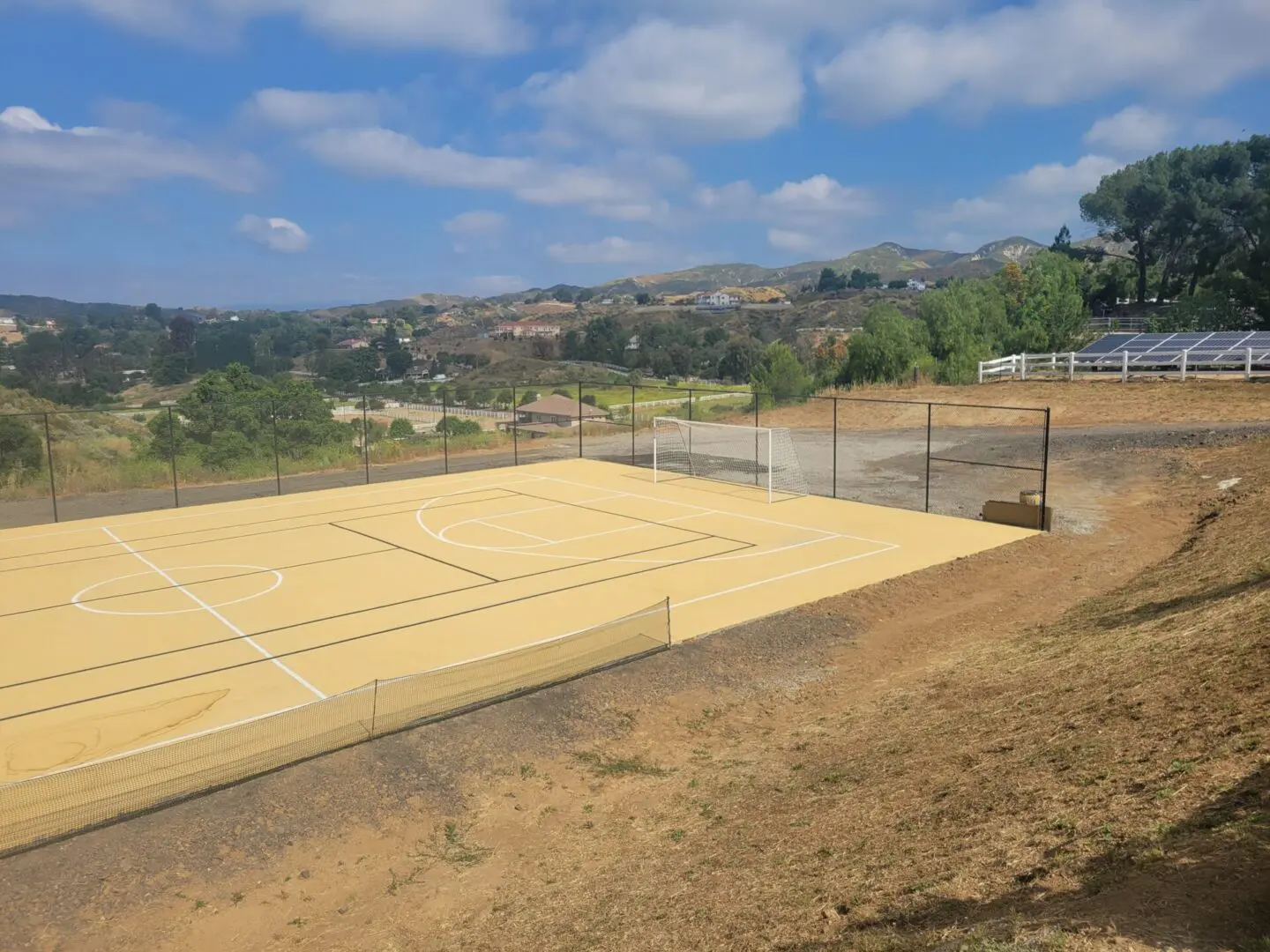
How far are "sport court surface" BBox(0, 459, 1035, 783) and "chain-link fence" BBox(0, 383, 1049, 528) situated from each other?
2979 mm

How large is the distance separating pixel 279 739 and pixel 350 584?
8143 mm

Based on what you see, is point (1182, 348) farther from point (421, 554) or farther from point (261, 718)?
point (261, 718)

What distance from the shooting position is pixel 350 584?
17.9 meters

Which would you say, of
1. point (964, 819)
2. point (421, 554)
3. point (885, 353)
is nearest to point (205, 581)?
point (421, 554)

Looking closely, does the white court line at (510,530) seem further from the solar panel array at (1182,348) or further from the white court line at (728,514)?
the solar panel array at (1182,348)

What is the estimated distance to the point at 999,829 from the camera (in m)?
6.26

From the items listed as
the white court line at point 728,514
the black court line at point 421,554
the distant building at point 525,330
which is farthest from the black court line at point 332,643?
the distant building at point 525,330

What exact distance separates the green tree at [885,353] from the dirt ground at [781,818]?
3618cm

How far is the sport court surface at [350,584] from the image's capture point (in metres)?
12.5

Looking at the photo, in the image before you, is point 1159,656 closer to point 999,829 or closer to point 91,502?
point 999,829

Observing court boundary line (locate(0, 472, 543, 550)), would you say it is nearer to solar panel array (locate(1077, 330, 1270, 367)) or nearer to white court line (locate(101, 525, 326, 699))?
white court line (locate(101, 525, 326, 699))

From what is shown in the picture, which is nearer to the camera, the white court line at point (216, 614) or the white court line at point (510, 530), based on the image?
the white court line at point (216, 614)

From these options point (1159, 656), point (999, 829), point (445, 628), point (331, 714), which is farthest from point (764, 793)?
point (445, 628)

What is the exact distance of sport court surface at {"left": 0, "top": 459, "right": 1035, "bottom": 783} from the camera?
12.5 meters
